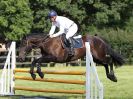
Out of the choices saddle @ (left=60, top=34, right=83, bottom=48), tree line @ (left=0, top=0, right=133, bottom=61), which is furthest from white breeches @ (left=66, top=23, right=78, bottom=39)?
tree line @ (left=0, top=0, right=133, bottom=61)

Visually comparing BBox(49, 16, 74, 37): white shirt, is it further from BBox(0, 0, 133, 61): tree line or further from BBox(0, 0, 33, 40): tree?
BBox(0, 0, 33, 40): tree

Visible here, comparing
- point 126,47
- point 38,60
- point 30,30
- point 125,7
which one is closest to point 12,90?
point 38,60

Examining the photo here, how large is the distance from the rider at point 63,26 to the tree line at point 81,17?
23.9 metres

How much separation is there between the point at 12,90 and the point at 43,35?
1.99 m

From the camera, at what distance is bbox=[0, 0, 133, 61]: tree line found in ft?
129

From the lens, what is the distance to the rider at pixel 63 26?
472 inches

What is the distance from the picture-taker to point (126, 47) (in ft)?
123

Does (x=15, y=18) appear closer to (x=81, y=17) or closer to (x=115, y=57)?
(x=81, y=17)

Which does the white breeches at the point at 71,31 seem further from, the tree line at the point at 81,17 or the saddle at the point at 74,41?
the tree line at the point at 81,17

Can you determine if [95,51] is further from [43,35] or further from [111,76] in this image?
[43,35]

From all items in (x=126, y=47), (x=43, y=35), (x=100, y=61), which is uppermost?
(x=43, y=35)

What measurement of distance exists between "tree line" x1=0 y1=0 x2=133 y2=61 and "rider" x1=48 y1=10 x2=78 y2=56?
23.9 meters

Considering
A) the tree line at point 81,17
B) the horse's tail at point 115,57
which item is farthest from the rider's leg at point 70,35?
the tree line at point 81,17

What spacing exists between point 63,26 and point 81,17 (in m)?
30.2
